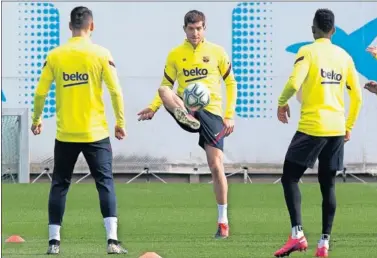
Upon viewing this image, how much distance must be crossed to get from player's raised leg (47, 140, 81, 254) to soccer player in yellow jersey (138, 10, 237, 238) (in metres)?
1.75

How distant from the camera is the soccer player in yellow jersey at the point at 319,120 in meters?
10.2

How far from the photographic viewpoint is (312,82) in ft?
33.4

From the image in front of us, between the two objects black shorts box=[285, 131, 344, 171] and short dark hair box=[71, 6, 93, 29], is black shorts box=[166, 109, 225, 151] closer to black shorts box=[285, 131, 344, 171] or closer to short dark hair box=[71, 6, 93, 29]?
black shorts box=[285, 131, 344, 171]

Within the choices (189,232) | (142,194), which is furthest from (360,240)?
(142,194)

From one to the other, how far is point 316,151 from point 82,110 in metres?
1.97

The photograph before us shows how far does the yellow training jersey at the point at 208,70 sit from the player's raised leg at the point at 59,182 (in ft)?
6.53

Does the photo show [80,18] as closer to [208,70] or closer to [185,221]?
[208,70]

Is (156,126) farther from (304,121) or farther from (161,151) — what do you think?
(304,121)

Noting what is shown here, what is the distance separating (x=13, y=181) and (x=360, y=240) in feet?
33.6

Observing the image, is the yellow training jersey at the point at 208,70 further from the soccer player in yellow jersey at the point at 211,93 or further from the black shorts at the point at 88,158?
the black shorts at the point at 88,158

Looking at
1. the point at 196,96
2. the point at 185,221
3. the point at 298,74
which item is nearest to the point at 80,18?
the point at 298,74

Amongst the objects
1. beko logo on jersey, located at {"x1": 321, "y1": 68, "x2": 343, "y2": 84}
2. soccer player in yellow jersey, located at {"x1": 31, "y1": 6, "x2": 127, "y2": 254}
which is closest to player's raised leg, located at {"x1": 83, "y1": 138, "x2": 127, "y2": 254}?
soccer player in yellow jersey, located at {"x1": 31, "y1": 6, "x2": 127, "y2": 254}

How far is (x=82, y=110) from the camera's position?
33.9ft

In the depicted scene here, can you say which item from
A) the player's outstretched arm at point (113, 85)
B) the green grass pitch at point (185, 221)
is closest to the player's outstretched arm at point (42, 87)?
the player's outstretched arm at point (113, 85)
